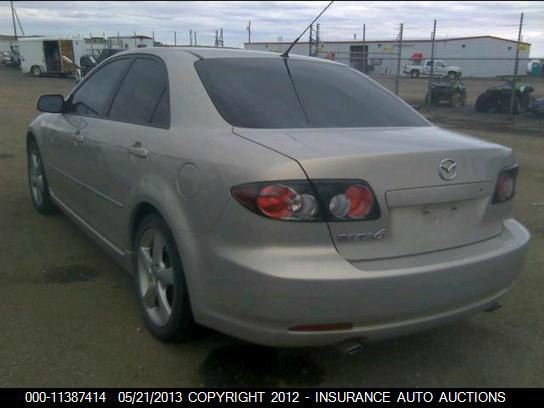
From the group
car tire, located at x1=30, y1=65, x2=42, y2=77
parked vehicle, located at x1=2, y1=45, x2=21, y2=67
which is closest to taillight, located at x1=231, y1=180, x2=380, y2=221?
car tire, located at x1=30, y1=65, x2=42, y2=77

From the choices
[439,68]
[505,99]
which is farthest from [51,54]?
[505,99]

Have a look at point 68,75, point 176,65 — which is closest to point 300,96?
point 176,65

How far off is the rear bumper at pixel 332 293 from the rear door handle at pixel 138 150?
923mm

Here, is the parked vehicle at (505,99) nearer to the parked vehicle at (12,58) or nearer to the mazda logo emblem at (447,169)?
the mazda logo emblem at (447,169)

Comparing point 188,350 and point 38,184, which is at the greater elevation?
point 38,184

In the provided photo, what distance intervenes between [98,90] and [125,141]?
1.03m

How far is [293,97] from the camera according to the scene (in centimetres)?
297

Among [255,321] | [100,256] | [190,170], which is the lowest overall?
[100,256]

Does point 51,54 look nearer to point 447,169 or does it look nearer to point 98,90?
point 98,90

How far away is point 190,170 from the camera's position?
2516mm

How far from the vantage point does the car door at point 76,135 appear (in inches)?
149

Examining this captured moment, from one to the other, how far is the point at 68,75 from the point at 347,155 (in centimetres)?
3686

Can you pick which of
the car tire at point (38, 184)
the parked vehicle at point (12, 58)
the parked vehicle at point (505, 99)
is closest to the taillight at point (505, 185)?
the car tire at point (38, 184)

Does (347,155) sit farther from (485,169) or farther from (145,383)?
(145,383)
